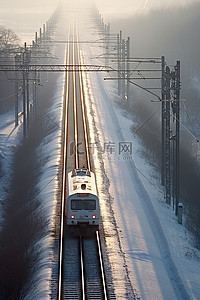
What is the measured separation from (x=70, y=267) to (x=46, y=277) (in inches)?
54.1

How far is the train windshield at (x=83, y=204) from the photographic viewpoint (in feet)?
94.9

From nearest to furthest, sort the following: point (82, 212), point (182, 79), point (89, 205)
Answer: point (82, 212) → point (89, 205) → point (182, 79)

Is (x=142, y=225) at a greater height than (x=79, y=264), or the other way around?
(x=142, y=225)

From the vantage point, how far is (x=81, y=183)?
30000 millimetres

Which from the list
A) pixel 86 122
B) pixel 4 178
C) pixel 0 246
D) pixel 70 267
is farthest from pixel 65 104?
pixel 70 267

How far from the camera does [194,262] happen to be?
2820 cm

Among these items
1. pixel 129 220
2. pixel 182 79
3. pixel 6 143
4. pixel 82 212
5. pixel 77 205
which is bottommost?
pixel 82 212

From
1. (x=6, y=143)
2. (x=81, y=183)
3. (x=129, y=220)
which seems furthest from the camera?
(x=6, y=143)

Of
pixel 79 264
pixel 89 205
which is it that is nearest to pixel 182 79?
pixel 89 205

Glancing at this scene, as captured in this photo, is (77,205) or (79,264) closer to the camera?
(79,264)

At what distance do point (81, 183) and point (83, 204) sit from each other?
1.34 m

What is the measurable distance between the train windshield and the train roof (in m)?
0.37

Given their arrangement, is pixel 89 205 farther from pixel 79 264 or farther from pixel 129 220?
pixel 79 264

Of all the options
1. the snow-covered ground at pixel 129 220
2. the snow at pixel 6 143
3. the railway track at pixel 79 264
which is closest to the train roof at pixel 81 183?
the railway track at pixel 79 264
